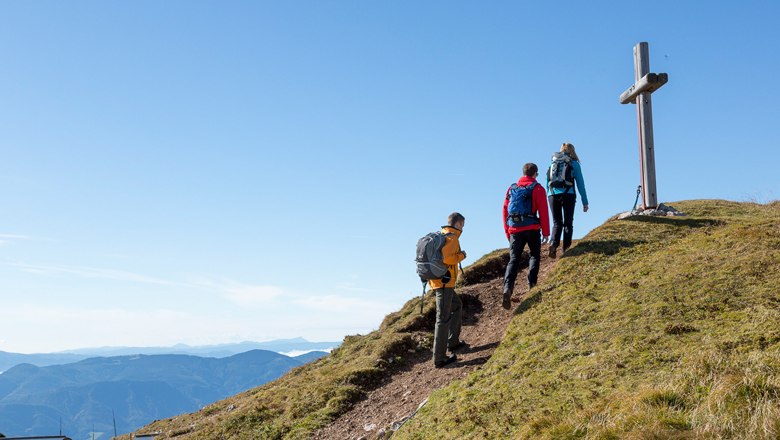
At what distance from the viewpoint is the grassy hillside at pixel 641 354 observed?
7.51m

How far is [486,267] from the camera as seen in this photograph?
824 inches

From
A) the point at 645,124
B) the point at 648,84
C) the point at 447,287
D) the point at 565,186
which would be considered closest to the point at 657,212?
the point at 645,124

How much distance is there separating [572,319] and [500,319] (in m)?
3.51

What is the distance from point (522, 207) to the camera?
15.4 meters

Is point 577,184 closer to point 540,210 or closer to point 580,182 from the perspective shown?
point 580,182

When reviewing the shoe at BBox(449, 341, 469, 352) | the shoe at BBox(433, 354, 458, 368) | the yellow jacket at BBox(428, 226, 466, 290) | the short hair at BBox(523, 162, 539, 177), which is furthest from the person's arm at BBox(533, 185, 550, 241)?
the shoe at BBox(433, 354, 458, 368)

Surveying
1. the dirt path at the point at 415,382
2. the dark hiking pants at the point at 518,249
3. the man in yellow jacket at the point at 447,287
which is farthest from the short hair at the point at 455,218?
the dirt path at the point at 415,382

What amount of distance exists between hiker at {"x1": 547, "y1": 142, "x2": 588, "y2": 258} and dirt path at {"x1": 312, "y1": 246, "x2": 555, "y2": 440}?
2.58 meters

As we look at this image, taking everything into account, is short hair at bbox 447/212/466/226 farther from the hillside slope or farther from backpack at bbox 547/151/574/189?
backpack at bbox 547/151/574/189

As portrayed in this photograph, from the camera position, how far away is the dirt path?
1242cm

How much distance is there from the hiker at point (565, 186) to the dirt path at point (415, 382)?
2577mm

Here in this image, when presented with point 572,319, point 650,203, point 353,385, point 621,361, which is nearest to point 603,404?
point 621,361

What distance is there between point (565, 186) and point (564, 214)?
94cm

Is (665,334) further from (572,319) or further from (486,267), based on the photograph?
(486,267)
